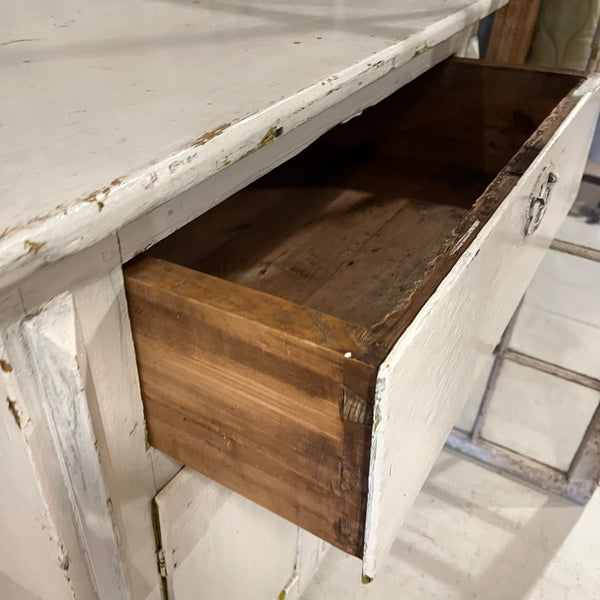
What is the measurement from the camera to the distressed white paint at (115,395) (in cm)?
35

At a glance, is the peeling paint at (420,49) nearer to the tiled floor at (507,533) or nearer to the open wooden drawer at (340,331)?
the open wooden drawer at (340,331)

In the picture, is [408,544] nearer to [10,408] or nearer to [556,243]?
[556,243]

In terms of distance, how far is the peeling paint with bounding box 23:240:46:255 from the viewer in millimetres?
272

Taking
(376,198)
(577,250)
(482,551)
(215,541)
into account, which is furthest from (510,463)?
Answer: (215,541)

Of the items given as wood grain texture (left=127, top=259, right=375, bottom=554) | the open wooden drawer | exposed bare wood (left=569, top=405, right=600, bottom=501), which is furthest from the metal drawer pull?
exposed bare wood (left=569, top=405, right=600, bottom=501)

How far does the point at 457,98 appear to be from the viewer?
2.67 feet

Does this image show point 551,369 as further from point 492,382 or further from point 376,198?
point 376,198

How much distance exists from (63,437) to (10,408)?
4cm

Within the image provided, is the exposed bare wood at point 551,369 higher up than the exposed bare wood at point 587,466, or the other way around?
the exposed bare wood at point 551,369

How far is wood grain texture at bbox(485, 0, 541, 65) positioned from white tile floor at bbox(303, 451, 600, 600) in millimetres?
836

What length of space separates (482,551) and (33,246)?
3.55 feet

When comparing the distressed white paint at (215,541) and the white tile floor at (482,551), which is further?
the white tile floor at (482,551)

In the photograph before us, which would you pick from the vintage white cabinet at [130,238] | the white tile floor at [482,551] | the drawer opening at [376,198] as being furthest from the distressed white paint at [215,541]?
the white tile floor at [482,551]

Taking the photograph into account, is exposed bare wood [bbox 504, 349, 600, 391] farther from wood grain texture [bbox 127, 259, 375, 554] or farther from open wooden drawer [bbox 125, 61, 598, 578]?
wood grain texture [bbox 127, 259, 375, 554]
